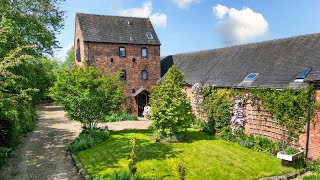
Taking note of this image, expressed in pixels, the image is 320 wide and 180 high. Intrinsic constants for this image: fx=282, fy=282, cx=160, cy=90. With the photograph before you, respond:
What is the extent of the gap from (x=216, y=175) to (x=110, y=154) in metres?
5.82

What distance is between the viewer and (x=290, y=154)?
13469 mm

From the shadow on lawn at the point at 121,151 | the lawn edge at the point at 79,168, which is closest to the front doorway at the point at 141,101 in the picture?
the shadow on lawn at the point at 121,151

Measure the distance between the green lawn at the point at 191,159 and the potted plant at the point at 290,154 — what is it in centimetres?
48

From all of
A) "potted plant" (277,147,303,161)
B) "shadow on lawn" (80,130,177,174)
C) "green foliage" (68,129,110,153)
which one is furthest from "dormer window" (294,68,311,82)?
"green foliage" (68,129,110,153)

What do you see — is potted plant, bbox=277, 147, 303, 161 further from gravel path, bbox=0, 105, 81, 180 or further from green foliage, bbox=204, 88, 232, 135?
gravel path, bbox=0, 105, 81, 180

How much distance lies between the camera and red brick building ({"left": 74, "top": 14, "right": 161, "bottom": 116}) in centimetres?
2977

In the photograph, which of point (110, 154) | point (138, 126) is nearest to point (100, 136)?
point (110, 154)

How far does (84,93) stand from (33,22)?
27.8ft

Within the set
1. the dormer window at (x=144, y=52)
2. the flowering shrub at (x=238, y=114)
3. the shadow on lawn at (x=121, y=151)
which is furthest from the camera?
the dormer window at (x=144, y=52)

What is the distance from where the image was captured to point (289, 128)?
47.6 ft

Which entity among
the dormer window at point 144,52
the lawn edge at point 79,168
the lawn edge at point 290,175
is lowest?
the lawn edge at point 290,175

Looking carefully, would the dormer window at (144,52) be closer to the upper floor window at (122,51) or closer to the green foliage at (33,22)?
the upper floor window at (122,51)

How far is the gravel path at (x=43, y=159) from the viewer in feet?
41.6

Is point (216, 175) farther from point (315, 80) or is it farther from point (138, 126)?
point (138, 126)
